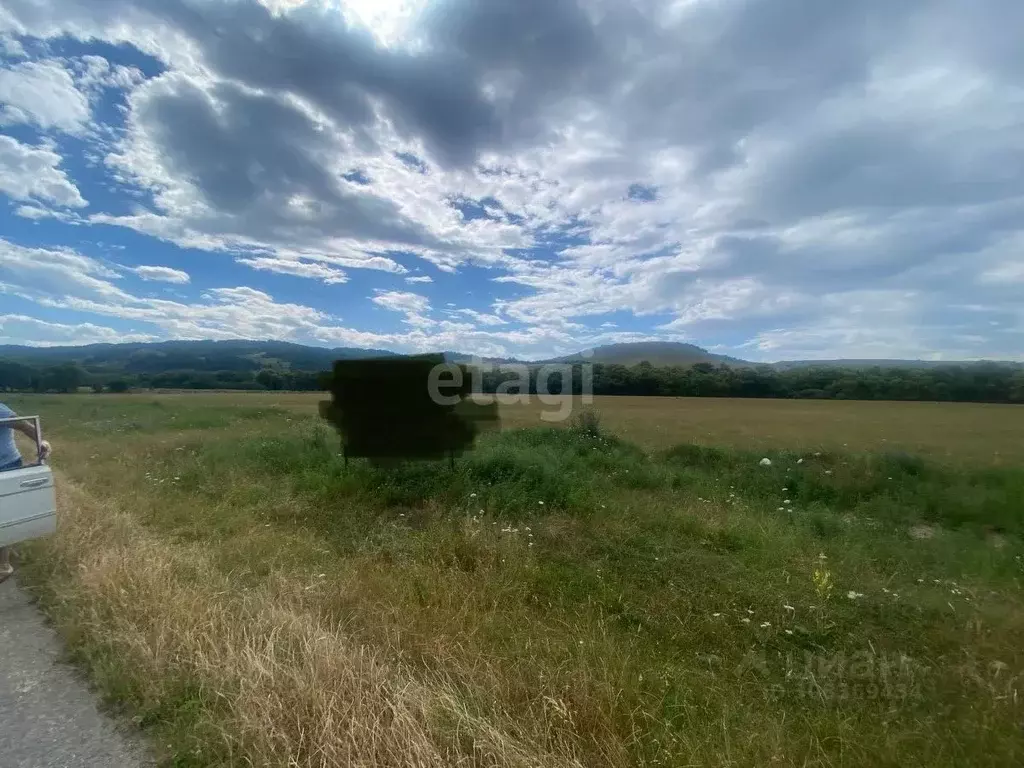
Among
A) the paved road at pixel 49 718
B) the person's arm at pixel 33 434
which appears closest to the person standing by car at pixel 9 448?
the person's arm at pixel 33 434

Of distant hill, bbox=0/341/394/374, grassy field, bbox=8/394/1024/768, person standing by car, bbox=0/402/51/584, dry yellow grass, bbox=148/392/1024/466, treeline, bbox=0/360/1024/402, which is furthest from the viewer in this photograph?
distant hill, bbox=0/341/394/374

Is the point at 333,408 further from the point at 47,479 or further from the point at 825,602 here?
the point at 825,602

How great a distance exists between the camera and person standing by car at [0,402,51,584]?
15.4 feet

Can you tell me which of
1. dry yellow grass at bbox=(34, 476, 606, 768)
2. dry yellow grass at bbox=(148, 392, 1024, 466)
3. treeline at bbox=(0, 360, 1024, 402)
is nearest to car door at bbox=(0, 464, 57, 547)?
dry yellow grass at bbox=(34, 476, 606, 768)

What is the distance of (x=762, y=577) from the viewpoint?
231 inches

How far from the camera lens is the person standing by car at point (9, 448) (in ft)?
15.4

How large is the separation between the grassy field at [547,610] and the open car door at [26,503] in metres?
0.53

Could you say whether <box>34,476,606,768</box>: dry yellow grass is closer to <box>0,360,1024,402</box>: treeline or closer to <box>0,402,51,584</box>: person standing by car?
<box>0,402,51,584</box>: person standing by car

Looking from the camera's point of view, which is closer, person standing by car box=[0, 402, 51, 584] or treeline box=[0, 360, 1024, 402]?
person standing by car box=[0, 402, 51, 584]

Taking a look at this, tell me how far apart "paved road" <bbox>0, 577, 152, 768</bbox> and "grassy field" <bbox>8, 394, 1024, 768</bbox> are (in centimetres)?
14

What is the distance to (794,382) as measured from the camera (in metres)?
32.9

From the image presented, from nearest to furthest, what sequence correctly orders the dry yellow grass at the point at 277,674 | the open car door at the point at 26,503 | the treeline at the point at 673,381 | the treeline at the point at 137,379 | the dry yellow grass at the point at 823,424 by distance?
1. the dry yellow grass at the point at 277,674
2. the open car door at the point at 26,503
3. the treeline at the point at 137,379
4. the dry yellow grass at the point at 823,424
5. the treeline at the point at 673,381

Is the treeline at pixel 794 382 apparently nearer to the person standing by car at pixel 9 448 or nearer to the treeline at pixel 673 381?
the treeline at pixel 673 381

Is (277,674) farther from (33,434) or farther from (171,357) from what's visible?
(171,357)
